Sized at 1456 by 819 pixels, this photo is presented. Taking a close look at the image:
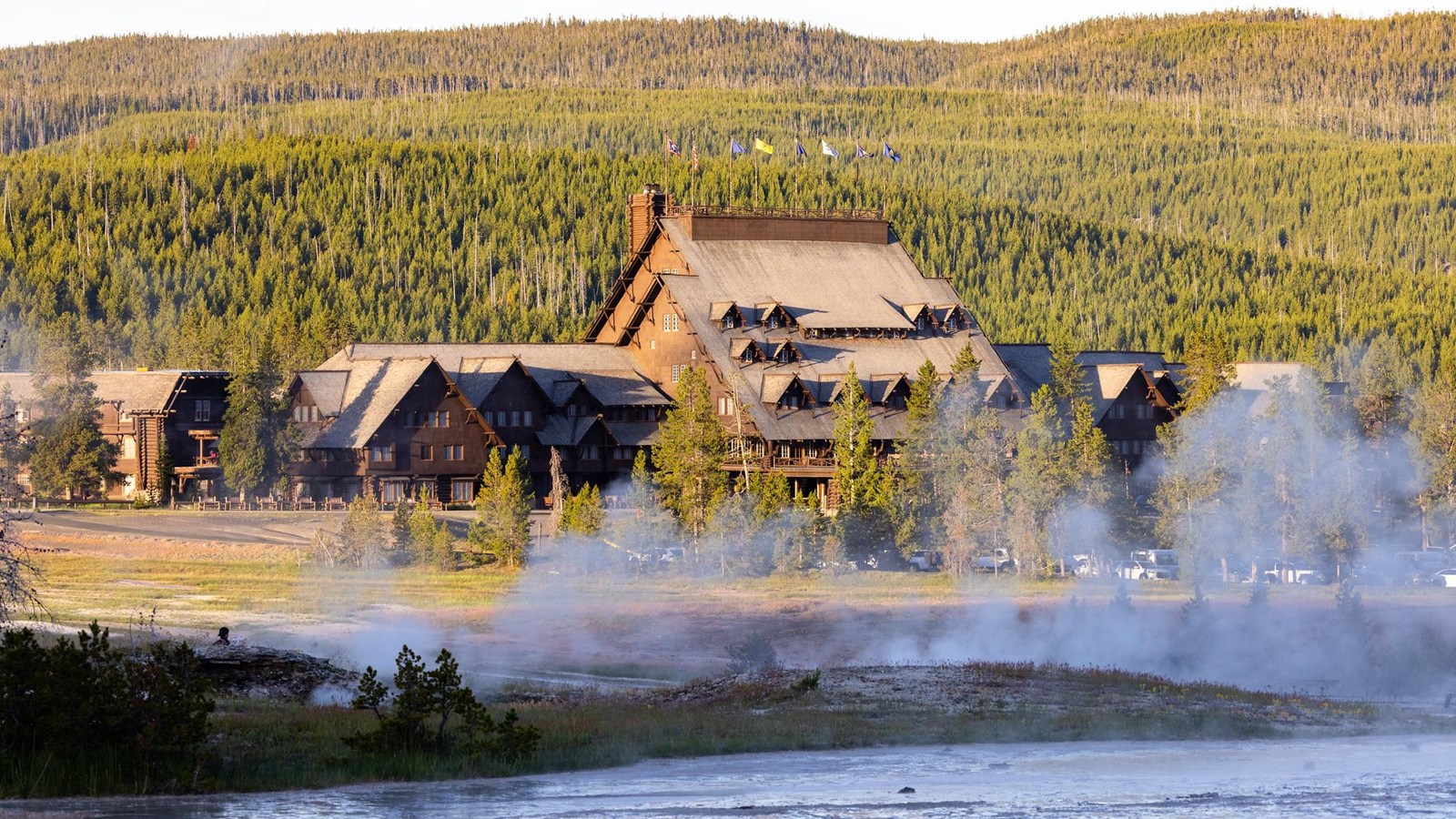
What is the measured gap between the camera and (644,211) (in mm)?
Answer: 126312

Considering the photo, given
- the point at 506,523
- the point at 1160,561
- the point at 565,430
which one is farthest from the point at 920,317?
the point at 506,523

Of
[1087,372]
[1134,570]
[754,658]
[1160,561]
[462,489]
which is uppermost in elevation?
[1087,372]

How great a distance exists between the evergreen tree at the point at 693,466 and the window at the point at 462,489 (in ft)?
78.7

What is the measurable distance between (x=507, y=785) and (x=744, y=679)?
49.3 feet

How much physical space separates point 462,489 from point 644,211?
22998 millimetres

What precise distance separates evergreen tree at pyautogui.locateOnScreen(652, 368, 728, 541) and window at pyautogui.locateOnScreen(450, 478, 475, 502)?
23992mm

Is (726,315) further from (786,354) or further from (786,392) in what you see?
(786,392)

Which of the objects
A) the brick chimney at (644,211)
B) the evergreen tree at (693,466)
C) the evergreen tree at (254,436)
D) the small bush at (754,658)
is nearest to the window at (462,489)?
the evergreen tree at (254,436)

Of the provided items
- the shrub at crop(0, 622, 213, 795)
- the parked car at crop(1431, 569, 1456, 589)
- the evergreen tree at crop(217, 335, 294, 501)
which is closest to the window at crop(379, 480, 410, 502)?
the evergreen tree at crop(217, 335, 294, 501)

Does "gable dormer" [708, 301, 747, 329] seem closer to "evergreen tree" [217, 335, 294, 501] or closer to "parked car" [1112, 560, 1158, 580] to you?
"evergreen tree" [217, 335, 294, 501]

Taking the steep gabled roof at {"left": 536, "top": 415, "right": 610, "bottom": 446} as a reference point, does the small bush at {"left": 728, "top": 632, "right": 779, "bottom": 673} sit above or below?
below

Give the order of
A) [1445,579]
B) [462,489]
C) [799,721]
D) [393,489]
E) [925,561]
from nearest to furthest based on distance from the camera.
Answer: [799,721], [1445,579], [925,561], [393,489], [462,489]

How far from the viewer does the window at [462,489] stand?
112562mm

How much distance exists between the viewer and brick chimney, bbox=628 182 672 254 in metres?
126
